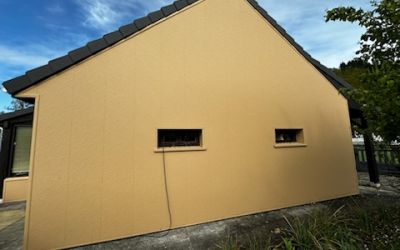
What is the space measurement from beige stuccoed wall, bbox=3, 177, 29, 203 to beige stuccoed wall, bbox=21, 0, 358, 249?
462 cm

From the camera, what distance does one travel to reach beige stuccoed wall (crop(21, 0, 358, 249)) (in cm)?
321

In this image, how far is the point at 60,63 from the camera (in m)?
3.26

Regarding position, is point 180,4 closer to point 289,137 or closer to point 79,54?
point 79,54

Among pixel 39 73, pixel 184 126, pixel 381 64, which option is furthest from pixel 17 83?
pixel 381 64

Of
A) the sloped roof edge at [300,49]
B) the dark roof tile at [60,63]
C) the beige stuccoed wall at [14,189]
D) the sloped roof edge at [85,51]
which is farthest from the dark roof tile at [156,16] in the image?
the beige stuccoed wall at [14,189]

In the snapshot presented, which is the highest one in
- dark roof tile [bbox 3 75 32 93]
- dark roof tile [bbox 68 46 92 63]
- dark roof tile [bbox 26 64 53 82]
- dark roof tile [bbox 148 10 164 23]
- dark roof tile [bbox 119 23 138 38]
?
dark roof tile [bbox 148 10 164 23]

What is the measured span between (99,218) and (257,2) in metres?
6.52

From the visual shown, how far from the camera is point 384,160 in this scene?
7914mm

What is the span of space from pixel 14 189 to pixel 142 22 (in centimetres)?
690

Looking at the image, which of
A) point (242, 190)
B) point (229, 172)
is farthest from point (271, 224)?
point (229, 172)

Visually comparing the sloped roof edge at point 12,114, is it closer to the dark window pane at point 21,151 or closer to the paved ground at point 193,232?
the dark window pane at point 21,151

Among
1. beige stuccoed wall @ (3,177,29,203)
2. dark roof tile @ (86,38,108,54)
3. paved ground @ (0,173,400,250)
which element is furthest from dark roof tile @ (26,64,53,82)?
beige stuccoed wall @ (3,177,29,203)

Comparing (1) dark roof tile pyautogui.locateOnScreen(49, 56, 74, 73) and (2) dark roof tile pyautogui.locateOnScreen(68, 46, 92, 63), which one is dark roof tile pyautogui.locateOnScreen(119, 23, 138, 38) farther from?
(1) dark roof tile pyautogui.locateOnScreen(49, 56, 74, 73)

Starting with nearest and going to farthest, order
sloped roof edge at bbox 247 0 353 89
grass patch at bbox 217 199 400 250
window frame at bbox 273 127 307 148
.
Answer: grass patch at bbox 217 199 400 250
window frame at bbox 273 127 307 148
sloped roof edge at bbox 247 0 353 89
